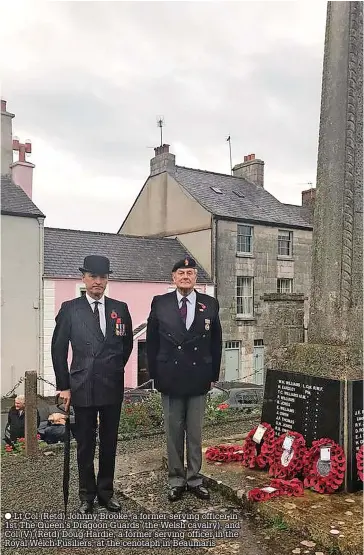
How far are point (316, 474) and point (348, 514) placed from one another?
0.47 metres

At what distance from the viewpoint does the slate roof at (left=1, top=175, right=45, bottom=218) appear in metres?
16.4

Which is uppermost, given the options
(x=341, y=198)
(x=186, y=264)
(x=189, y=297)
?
(x=341, y=198)

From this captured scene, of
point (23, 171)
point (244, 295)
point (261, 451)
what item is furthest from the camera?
point (244, 295)

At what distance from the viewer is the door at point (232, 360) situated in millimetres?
20609

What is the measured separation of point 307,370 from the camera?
14.5 ft

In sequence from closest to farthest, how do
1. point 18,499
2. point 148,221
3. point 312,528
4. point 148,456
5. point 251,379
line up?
1. point 312,528
2. point 18,499
3. point 148,456
4. point 251,379
5. point 148,221

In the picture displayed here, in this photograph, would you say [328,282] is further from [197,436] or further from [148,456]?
[148,456]

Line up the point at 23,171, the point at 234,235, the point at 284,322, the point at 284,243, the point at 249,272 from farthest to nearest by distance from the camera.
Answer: the point at 284,243, the point at 249,272, the point at 234,235, the point at 23,171, the point at 284,322

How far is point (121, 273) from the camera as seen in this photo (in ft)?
61.5

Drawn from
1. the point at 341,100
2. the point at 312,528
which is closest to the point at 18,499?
the point at 312,528

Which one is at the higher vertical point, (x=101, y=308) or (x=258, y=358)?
(x=101, y=308)

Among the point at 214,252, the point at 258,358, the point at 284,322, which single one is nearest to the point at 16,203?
the point at 214,252

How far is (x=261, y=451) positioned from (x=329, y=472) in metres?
0.71

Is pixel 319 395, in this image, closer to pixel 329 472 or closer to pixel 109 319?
pixel 329 472
